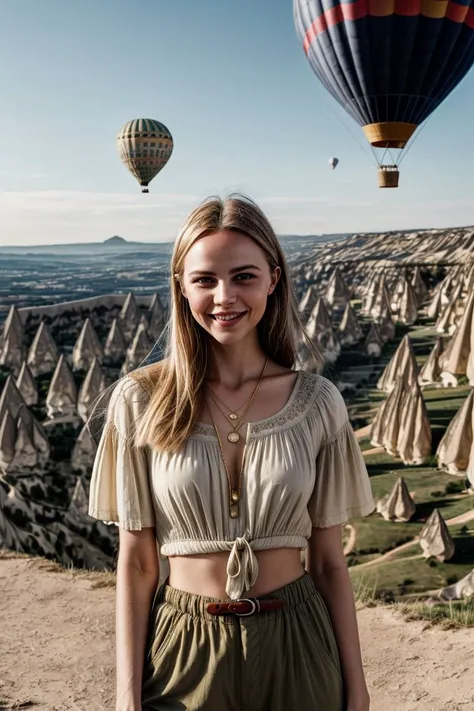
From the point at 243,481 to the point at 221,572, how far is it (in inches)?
7.8

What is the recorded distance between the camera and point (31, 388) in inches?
821

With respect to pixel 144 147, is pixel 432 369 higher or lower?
lower

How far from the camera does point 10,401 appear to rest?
17328 millimetres

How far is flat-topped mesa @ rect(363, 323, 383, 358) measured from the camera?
65.9 feet

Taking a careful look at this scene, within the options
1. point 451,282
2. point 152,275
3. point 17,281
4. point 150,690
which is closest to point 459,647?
point 150,690

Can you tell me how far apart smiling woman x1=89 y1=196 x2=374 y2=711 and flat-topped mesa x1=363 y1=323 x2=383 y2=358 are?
18.7 m

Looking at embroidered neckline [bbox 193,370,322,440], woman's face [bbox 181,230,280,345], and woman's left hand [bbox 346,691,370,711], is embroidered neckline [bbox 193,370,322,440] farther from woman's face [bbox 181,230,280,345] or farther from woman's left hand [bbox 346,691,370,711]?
woman's left hand [bbox 346,691,370,711]

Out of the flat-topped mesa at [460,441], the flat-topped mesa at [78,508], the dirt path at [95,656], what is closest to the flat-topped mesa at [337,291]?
the flat-topped mesa at [78,508]

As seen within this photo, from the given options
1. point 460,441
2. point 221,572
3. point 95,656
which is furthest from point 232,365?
point 460,441

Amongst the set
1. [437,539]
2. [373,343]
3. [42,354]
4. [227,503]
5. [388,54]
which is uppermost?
[388,54]

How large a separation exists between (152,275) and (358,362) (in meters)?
21.0

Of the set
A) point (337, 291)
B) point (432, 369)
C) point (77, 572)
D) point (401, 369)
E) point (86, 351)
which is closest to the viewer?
point (77, 572)

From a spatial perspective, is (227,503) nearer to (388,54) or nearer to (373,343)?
(388,54)

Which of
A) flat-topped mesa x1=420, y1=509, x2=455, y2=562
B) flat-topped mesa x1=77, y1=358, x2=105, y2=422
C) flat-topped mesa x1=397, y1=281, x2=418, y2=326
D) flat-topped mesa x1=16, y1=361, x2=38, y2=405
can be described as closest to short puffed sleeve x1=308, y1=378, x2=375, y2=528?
flat-topped mesa x1=420, y1=509, x2=455, y2=562
